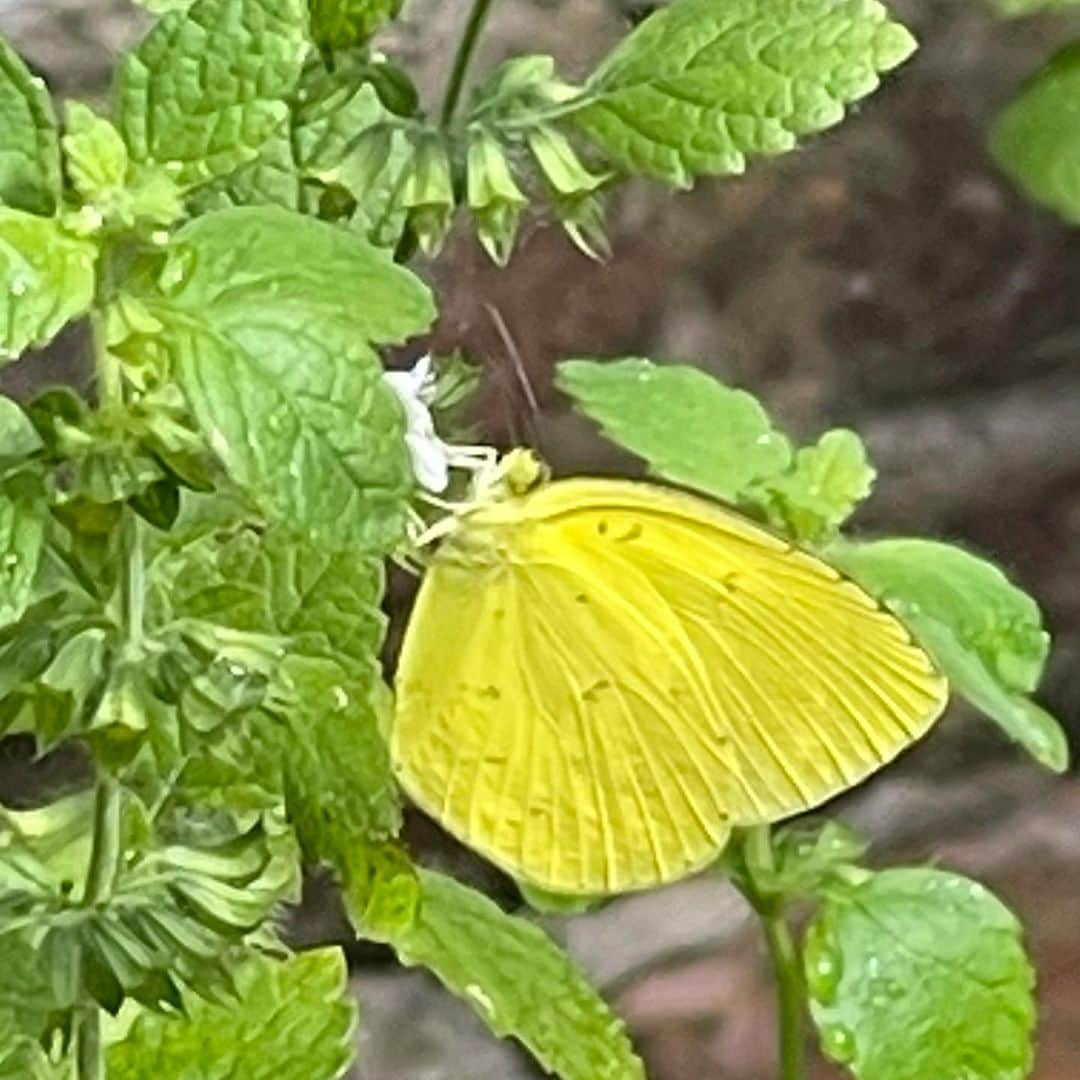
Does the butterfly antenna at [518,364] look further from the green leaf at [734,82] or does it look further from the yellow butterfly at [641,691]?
the green leaf at [734,82]

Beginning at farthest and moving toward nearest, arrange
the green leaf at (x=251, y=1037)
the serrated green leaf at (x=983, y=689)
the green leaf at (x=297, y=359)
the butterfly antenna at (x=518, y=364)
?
the butterfly antenna at (x=518, y=364) < the serrated green leaf at (x=983, y=689) < the green leaf at (x=251, y=1037) < the green leaf at (x=297, y=359)

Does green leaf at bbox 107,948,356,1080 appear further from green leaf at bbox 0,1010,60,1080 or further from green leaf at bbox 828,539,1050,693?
green leaf at bbox 828,539,1050,693

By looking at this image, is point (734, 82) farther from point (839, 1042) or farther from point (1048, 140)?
point (1048, 140)

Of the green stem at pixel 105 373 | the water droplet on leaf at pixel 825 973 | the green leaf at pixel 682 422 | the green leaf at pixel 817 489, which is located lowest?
the water droplet on leaf at pixel 825 973

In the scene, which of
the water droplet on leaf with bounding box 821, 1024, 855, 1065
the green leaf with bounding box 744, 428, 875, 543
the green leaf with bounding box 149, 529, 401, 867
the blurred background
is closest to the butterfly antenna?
the blurred background

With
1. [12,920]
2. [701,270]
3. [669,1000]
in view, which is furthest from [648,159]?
[669,1000]

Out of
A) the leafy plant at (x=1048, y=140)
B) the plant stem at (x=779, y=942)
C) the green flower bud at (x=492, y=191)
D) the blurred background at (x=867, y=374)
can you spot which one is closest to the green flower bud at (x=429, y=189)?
the green flower bud at (x=492, y=191)
